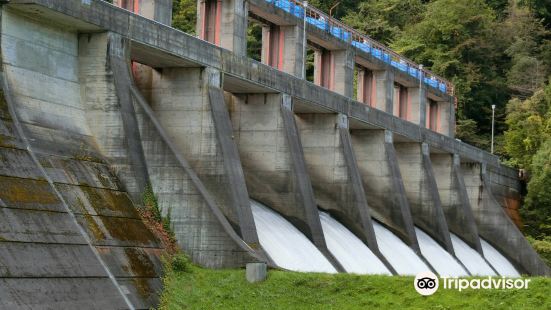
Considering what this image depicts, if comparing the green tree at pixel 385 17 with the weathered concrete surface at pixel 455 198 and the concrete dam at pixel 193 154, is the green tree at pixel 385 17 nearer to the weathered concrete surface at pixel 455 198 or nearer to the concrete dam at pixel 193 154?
the weathered concrete surface at pixel 455 198

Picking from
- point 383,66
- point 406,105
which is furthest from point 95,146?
point 406,105

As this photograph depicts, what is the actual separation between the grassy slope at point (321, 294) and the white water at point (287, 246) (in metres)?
5.99

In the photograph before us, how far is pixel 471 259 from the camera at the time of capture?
185 feet

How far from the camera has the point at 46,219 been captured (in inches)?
1047

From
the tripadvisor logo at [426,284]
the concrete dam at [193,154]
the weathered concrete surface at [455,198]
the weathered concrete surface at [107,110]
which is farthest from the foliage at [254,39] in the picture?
the tripadvisor logo at [426,284]

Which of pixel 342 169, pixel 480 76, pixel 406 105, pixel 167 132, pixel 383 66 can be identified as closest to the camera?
pixel 167 132

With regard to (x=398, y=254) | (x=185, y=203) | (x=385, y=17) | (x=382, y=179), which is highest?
(x=385, y=17)

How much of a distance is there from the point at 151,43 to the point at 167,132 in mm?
3541

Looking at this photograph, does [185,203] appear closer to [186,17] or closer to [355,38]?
[355,38]

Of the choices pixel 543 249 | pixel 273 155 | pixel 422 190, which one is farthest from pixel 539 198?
pixel 273 155

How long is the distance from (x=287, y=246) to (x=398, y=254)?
11600 millimetres

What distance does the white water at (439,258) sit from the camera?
2009 inches

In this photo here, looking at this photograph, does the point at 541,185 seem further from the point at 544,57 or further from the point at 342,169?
the point at 544,57

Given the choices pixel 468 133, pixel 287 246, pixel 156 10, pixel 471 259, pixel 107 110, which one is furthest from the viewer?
pixel 468 133
